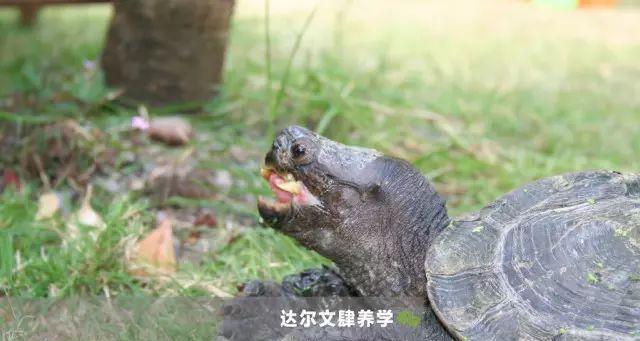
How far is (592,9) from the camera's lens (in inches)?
408

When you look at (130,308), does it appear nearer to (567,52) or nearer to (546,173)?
(546,173)

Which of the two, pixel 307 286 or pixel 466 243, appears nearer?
pixel 466 243

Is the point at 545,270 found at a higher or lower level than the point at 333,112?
higher

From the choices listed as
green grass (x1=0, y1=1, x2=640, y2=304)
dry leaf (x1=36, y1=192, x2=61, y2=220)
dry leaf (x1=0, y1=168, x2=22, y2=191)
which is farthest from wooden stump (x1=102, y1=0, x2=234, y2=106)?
dry leaf (x1=36, y1=192, x2=61, y2=220)

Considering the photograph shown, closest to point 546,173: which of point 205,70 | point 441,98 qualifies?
point 441,98

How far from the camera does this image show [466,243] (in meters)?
1.77

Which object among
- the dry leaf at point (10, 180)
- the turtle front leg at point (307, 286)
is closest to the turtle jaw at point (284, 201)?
the turtle front leg at point (307, 286)

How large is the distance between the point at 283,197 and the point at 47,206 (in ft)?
3.62

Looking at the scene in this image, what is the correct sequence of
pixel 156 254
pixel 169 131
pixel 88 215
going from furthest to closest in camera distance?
pixel 169 131, pixel 88 215, pixel 156 254

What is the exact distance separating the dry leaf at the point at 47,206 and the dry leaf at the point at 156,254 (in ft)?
1.31

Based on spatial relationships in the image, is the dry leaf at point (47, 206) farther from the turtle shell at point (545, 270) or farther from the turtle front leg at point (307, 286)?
the turtle shell at point (545, 270)

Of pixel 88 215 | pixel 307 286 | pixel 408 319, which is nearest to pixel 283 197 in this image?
pixel 307 286

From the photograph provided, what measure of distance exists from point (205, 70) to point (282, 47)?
2.20m

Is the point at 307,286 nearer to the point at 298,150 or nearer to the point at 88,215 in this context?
the point at 298,150
